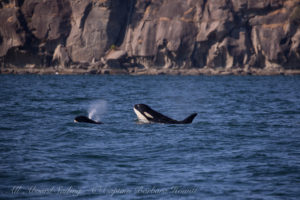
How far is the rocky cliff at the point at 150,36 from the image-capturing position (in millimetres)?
103312

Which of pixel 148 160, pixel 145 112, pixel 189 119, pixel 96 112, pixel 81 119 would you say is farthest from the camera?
pixel 96 112

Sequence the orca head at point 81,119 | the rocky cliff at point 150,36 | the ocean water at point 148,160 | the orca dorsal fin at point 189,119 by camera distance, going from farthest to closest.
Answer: the rocky cliff at point 150,36, the orca dorsal fin at point 189,119, the orca head at point 81,119, the ocean water at point 148,160

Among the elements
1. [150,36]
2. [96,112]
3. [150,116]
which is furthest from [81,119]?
[150,36]

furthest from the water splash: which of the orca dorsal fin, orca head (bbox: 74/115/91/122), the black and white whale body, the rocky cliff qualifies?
the rocky cliff

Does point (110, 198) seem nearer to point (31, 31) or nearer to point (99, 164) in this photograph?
point (99, 164)

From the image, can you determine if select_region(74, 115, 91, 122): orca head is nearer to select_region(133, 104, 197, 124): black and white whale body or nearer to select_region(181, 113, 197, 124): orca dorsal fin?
select_region(133, 104, 197, 124): black and white whale body

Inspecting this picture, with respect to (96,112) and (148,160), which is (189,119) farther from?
(96,112)

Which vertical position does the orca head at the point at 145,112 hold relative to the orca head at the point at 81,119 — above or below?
above

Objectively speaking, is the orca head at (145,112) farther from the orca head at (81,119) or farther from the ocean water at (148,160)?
the orca head at (81,119)

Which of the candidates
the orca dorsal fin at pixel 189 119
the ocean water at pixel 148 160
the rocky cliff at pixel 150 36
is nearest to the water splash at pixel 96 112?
the ocean water at pixel 148 160

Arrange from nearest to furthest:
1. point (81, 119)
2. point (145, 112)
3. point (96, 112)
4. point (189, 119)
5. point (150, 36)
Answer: point (81, 119), point (145, 112), point (189, 119), point (96, 112), point (150, 36)

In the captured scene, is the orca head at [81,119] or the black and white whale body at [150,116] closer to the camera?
the orca head at [81,119]

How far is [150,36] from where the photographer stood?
110m

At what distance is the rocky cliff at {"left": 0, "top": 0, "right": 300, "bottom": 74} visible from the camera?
103 metres
